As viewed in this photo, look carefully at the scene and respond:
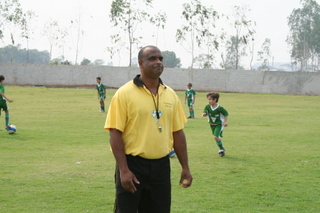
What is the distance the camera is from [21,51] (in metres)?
128

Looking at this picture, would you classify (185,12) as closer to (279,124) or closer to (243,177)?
(279,124)

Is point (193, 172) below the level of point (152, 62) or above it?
below

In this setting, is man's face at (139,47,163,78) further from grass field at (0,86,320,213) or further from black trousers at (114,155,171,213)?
grass field at (0,86,320,213)

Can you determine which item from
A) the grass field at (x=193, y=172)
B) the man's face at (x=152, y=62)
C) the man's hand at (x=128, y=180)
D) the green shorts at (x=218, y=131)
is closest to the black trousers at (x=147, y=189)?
the man's hand at (x=128, y=180)

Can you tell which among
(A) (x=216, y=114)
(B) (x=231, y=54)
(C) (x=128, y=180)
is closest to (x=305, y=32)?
(B) (x=231, y=54)

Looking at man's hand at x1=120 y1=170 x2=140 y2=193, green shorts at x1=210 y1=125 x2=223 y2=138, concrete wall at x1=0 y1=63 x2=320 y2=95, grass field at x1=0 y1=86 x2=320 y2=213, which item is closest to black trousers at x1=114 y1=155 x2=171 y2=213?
man's hand at x1=120 y1=170 x2=140 y2=193

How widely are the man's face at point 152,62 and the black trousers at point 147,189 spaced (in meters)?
0.79

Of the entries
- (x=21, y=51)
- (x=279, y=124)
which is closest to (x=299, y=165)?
(x=279, y=124)

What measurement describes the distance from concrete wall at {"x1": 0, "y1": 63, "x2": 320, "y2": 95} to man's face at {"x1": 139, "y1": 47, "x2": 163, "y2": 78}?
50441mm

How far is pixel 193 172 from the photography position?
9.57 meters

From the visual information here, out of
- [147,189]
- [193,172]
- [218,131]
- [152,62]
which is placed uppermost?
[152,62]

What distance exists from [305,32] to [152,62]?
291 feet

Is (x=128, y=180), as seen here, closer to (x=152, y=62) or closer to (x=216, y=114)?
(x=152, y=62)

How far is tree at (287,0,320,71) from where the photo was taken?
284 feet
